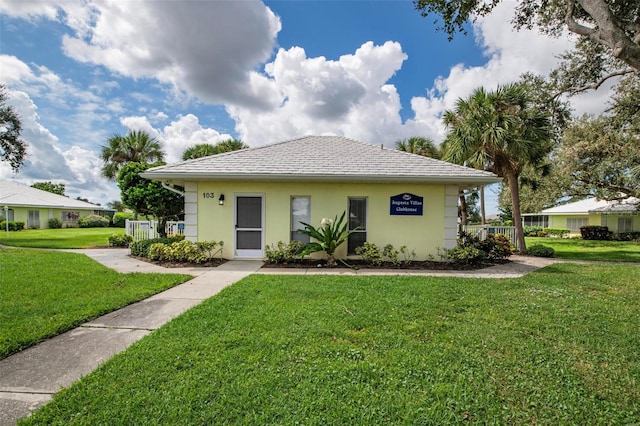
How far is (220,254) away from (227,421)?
7712mm

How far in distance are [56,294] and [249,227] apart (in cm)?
493

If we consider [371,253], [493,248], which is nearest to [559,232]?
[493,248]

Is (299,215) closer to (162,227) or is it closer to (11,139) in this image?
(162,227)

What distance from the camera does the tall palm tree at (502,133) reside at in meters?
11.2

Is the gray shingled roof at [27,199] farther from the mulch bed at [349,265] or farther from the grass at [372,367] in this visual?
the grass at [372,367]

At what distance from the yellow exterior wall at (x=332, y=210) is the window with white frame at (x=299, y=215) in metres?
0.15

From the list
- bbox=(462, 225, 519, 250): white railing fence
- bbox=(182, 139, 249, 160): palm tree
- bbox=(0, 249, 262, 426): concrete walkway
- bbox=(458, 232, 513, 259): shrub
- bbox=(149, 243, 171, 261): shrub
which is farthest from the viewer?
bbox=(182, 139, 249, 160): palm tree

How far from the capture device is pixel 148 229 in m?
13.1

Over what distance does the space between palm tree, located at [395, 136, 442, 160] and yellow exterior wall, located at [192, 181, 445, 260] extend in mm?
12132

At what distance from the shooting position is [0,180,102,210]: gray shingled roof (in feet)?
81.7

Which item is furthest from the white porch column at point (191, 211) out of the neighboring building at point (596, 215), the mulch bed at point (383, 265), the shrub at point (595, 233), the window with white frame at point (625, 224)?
the window with white frame at point (625, 224)

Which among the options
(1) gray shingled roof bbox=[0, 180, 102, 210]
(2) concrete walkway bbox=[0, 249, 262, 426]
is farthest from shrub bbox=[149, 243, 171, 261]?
(1) gray shingled roof bbox=[0, 180, 102, 210]

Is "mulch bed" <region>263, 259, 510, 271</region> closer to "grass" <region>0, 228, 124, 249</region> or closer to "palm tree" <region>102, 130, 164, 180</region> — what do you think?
"grass" <region>0, 228, 124, 249</region>

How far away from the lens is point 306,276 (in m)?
7.07
